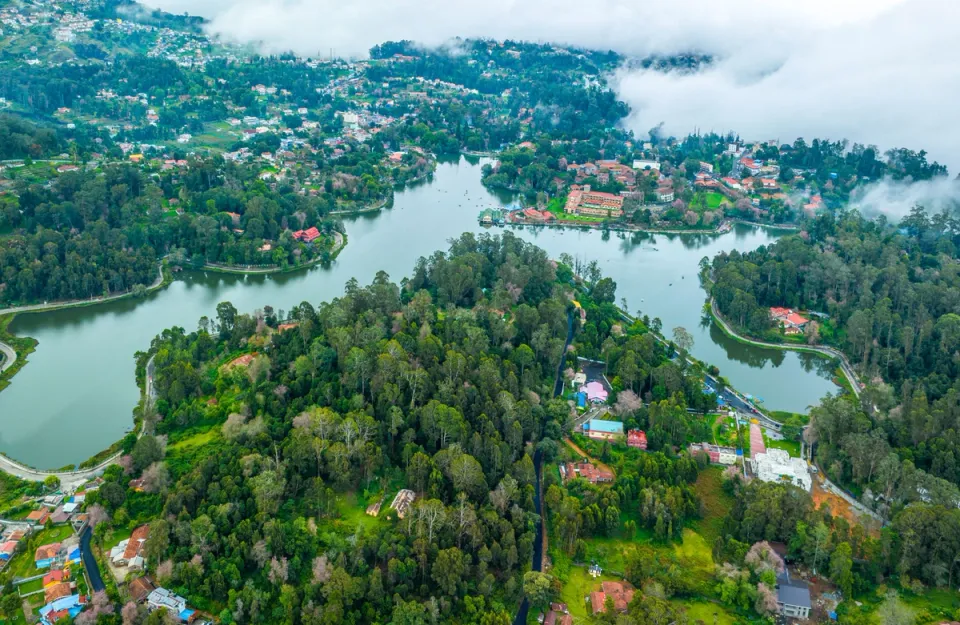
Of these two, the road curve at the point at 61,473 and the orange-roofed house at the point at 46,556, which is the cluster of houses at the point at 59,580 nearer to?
the orange-roofed house at the point at 46,556

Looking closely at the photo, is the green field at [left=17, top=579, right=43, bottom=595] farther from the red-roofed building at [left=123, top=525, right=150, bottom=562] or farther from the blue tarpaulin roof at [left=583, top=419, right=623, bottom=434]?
the blue tarpaulin roof at [left=583, top=419, right=623, bottom=434]

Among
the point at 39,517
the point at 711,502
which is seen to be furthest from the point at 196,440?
the point at 711,502

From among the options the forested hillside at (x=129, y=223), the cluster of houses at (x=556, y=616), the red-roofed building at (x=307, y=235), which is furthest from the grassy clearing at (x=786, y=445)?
the red-roofed building at (x=307, y=235)

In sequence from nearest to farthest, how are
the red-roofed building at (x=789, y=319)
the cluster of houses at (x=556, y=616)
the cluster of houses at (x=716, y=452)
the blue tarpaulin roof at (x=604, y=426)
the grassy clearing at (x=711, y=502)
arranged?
the cluster of houses at (x=556, y=616) < the grassy clearing at (x=711, y=502) < the cluster of houses at (x=716, y=452) < the blue tarpaulin roof at (x=604, y=426) < the red-roofed building at (x=789, y=319)

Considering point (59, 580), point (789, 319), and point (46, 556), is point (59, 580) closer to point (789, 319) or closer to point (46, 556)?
point (46, 556)

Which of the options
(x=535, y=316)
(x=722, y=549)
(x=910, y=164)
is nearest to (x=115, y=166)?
(x=535, y=316)

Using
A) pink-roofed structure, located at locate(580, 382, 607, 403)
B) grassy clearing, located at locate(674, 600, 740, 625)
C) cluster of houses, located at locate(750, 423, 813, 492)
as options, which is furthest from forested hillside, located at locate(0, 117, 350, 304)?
grassy clearing, located at locate(674, 600, 740, 625)

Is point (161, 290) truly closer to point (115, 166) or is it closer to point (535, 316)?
point (115, 166)
